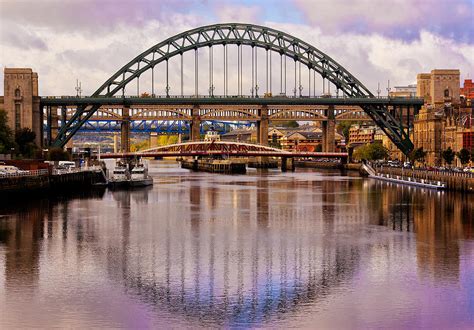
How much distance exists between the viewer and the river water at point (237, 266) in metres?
31.3

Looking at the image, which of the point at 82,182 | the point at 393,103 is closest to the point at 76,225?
the point at 82,182

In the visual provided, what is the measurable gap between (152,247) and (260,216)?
59.9ft

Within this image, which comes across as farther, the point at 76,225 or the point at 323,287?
the point at 76,225

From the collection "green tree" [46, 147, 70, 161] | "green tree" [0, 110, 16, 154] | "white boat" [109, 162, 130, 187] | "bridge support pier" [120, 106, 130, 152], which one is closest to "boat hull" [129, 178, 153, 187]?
"white boat" [109, 162, 130, 187]

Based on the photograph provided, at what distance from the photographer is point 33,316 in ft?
102

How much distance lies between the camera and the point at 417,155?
133875 millimetres

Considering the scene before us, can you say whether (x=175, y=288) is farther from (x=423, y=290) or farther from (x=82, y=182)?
(x=82, y=182)

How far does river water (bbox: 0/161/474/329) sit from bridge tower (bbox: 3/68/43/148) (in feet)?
217

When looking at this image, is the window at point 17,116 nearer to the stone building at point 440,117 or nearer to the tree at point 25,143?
the tree at point 25,143

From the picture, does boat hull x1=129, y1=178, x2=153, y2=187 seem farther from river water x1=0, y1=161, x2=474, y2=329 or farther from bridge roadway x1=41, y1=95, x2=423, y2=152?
bridge roadway x1=41, y1=95, x2=423, y2=152

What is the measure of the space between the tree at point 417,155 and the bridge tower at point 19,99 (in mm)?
57756

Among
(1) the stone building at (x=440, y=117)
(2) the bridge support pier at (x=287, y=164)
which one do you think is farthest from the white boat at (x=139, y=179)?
(2) the bridge support pier at (x=287, y=164)

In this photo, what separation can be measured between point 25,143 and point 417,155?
58.6 meters

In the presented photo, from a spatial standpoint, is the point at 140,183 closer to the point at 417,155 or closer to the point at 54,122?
the point at 417,155
